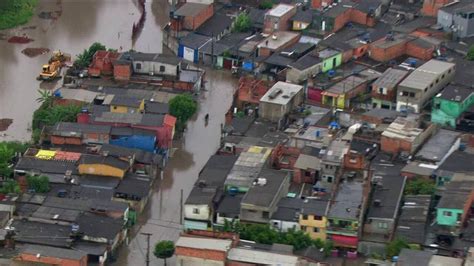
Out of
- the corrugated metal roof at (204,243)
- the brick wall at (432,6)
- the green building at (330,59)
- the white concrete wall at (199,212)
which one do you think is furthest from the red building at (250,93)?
the brick wall at (432,6)

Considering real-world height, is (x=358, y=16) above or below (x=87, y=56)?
above

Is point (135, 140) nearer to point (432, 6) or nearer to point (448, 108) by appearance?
point (448, 108)

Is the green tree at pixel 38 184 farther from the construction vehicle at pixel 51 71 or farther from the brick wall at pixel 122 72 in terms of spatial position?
the construction vehicle at pixel 51 71

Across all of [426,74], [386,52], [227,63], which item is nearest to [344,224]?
[426,74]

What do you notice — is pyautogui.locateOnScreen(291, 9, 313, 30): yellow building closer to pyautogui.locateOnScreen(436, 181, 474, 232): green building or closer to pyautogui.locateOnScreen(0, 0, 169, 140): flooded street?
pyautogui.locateOnScreen(0, 0, 169, 140): flooded street

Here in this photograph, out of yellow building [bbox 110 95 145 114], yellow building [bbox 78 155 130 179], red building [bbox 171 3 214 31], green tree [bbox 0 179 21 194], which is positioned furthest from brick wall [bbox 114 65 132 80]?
green tree [bbox 0 179 21 194]

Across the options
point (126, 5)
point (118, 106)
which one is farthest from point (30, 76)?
point (126, 5)
